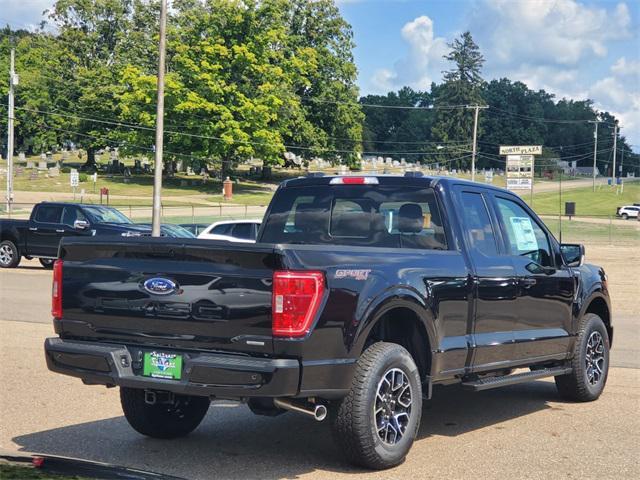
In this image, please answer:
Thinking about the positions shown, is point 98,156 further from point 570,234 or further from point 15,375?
point 15,375

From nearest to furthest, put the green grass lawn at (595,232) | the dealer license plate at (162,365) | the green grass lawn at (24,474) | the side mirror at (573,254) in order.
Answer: the green grass lawn at (24,474) → the dealer license plate at (162,365) → the side mirror at (573,254) → the green grass lawn at (595,232)

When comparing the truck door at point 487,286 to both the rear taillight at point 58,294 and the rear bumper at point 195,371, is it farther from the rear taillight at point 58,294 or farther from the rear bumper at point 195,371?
the rear taillight at point 58,294

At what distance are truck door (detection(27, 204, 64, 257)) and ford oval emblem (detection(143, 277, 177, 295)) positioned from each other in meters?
19.4

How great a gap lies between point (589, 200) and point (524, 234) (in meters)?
97.2

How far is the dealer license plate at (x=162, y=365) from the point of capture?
5496mm

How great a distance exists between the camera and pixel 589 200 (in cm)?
10075

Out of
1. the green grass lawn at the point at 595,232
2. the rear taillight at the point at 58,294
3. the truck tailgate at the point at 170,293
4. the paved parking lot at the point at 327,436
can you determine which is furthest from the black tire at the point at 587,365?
the green grass lawn at the point at 595,232

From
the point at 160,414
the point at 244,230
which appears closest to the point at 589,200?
the point at 244,230

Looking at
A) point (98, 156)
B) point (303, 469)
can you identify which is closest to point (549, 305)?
point (303, 469)

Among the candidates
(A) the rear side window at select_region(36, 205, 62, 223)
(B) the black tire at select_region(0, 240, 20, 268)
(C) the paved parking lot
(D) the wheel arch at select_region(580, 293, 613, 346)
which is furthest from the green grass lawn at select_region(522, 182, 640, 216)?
(C) the paved parking lot

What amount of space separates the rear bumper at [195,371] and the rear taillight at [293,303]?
190 mm

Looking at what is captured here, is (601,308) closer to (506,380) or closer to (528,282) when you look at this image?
(528,282)

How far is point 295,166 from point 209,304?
9732cm

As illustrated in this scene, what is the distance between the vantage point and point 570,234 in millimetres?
53656
